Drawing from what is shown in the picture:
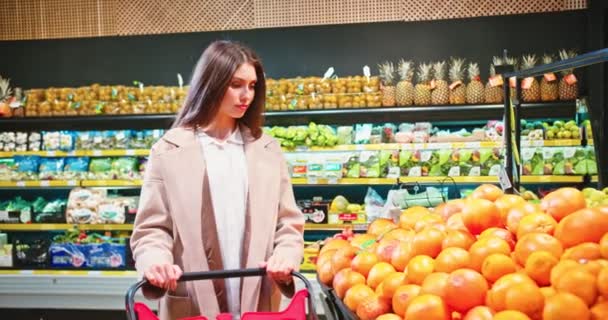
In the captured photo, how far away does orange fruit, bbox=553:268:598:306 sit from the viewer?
1400mm

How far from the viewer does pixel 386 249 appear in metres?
2.07

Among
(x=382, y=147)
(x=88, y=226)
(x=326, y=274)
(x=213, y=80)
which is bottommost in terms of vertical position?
(x=88, y=226)

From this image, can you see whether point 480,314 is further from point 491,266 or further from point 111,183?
point 111,183

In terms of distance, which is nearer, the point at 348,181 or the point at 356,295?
the point at 356,295

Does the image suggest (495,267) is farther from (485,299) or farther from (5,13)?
(5,13)

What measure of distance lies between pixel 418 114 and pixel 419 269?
3.39m

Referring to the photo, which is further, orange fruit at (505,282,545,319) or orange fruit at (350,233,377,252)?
orange fruit at (350,233,377,252)

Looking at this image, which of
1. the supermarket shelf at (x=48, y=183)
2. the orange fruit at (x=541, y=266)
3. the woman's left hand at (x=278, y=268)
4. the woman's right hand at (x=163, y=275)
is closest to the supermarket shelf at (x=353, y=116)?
the supermarket shelf at (x=48, y=183)

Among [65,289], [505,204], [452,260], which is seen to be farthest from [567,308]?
[65,289]

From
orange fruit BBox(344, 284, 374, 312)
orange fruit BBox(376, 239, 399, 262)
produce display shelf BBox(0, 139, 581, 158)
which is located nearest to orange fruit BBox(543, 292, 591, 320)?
orange fruit BBox(344, 284, 374, 312)

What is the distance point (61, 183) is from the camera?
5.43 m

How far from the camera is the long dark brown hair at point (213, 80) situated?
216 cm

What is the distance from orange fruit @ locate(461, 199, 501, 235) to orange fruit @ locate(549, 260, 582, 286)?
1.57ft

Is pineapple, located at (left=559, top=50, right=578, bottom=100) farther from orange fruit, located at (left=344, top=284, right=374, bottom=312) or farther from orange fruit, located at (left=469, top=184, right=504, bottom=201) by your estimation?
orange fruit, located at (left=344, top=284, right=374, bottom=312)
